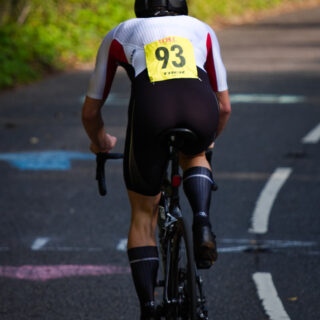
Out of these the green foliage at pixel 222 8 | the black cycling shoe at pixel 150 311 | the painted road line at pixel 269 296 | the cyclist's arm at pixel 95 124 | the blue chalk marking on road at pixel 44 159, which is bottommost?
the green foliage at pixel 222 8

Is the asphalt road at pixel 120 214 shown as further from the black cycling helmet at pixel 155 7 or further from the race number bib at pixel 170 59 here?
the black cycling helmet at pixel 155 7

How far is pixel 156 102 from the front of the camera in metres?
4.23

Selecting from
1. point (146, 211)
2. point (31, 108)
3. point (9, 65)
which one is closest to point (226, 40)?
point (9, 65)

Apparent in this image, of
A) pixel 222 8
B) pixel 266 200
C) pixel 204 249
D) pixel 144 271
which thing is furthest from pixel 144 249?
pixel 222 8

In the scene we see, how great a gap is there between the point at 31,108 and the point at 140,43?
34.7ft

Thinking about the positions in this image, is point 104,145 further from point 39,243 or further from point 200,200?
point 39,243

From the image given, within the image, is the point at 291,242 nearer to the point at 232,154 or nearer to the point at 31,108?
the point at 232,154

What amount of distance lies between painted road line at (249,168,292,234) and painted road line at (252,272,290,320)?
3.99 feet

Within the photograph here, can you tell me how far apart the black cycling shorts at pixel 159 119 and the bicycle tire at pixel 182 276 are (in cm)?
31

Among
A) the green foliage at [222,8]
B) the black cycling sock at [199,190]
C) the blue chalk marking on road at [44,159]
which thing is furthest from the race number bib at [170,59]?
the green foliage at [222,8]

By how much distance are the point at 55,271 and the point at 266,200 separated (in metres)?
2.81

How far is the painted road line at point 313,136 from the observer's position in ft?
37.7

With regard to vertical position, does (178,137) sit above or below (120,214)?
above

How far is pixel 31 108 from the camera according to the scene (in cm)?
1470
